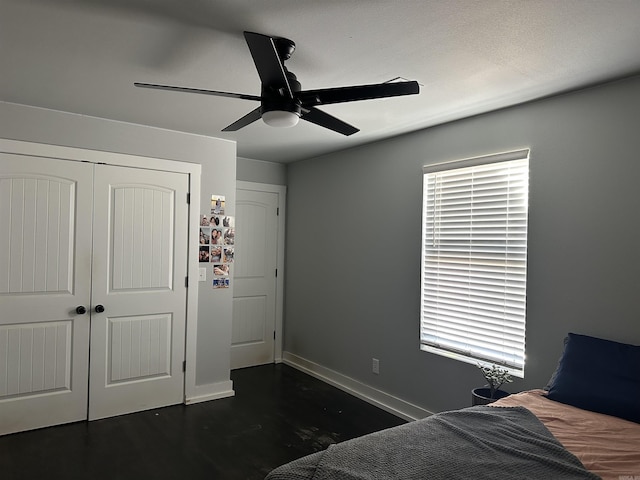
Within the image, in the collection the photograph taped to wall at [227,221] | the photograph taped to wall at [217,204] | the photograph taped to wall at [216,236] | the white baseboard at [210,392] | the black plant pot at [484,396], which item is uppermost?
the photograph taped to wall at [217,204]

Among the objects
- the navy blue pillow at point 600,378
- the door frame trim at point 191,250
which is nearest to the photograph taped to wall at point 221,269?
the door frame trim at point 191,250

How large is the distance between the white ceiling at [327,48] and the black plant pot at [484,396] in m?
2.02

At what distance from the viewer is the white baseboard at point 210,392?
401 centimetres

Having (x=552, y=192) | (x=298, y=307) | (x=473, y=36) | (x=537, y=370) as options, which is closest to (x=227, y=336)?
(x=298, y=307)

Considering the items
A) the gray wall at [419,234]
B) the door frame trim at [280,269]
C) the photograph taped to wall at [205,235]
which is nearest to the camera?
the gray wall at [419,234]

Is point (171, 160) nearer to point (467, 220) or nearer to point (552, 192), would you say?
point (467, 220)

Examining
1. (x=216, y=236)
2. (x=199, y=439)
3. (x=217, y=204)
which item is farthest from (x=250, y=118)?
(x=199, y=439)

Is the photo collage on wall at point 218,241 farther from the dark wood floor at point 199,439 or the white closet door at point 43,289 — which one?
the dark wood floor at point 199,439

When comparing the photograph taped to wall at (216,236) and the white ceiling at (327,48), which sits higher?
the white ceiling at (327,48)

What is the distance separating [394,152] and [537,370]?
7.14 ft

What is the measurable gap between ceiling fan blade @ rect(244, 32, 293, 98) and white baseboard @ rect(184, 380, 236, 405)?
3.14 m

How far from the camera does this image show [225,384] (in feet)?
13.9

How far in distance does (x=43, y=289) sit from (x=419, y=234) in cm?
312

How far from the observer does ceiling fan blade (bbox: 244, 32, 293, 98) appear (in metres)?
1.63
